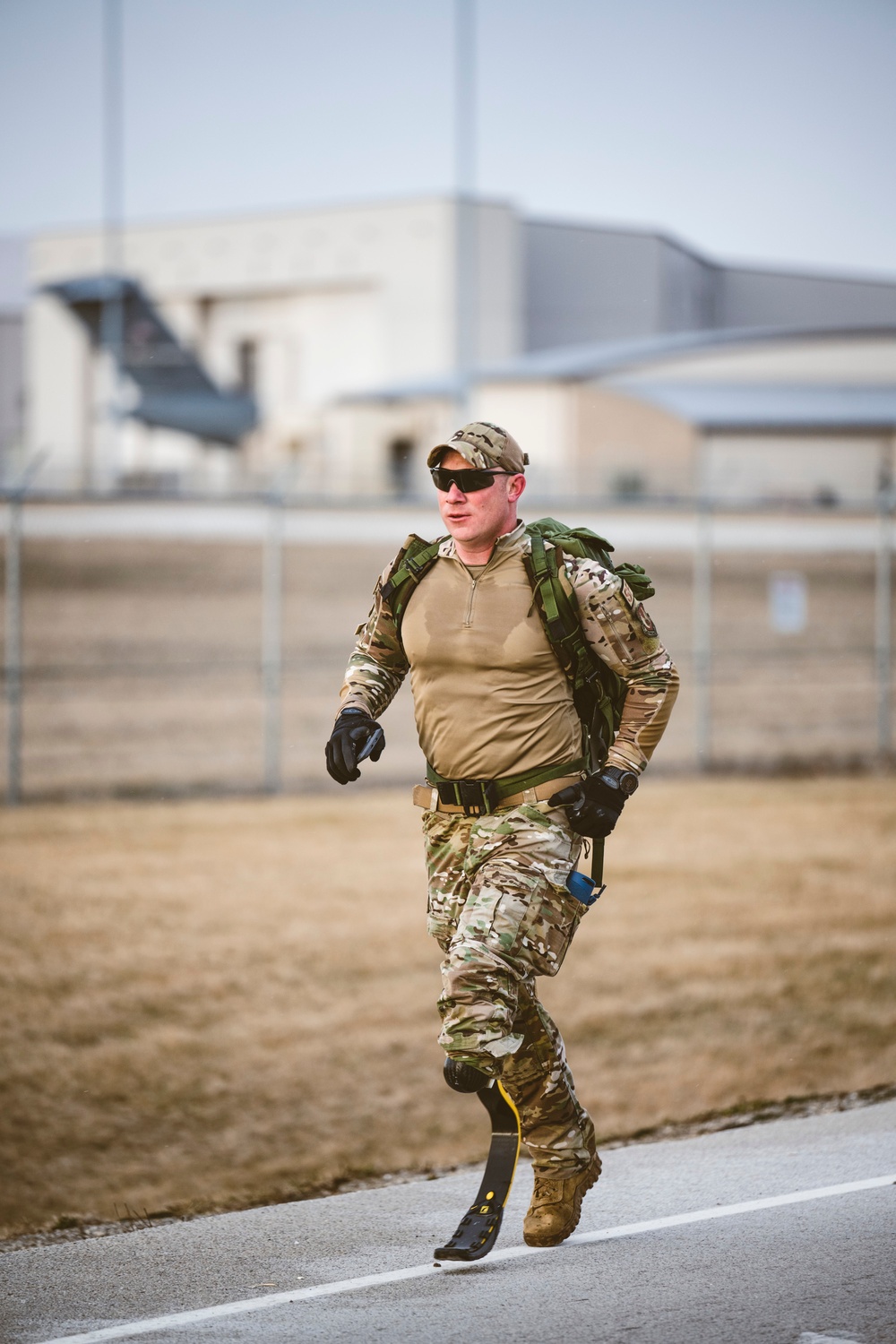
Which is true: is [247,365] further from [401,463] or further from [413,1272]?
[413,1272]

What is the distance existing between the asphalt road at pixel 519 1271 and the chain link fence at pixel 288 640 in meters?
8.33

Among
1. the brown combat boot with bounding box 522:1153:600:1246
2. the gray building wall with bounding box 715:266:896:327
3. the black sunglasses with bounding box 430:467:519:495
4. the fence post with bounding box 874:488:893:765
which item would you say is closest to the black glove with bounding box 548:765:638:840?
the black sunglasses with bounding box 430:467:519:495

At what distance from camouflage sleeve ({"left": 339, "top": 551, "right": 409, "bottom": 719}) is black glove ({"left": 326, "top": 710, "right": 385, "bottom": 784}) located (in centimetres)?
8

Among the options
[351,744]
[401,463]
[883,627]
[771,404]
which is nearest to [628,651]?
[351,744]

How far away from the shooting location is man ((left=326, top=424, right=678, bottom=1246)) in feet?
13.6

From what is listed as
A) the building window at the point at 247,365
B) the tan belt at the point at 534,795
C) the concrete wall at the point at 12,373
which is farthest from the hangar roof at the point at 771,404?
the concrete wall at the point at 12,373

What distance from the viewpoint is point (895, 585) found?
32688 mm

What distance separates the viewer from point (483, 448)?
4227 mm

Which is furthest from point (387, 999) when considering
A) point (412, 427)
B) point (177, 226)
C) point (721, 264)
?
point (177, 226)

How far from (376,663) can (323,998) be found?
434 centimetres

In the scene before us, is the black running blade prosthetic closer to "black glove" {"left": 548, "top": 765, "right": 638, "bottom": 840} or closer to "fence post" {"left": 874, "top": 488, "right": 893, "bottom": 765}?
"black glove" {"left": 548, "top": 765, "right": 638, "bottom": 840}

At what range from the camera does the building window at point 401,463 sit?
3569 centimetres

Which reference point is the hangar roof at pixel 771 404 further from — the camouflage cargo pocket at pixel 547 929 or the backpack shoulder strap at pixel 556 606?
the camouflage cargo pocket at pixel 547 929

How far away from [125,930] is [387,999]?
1.64 metres
